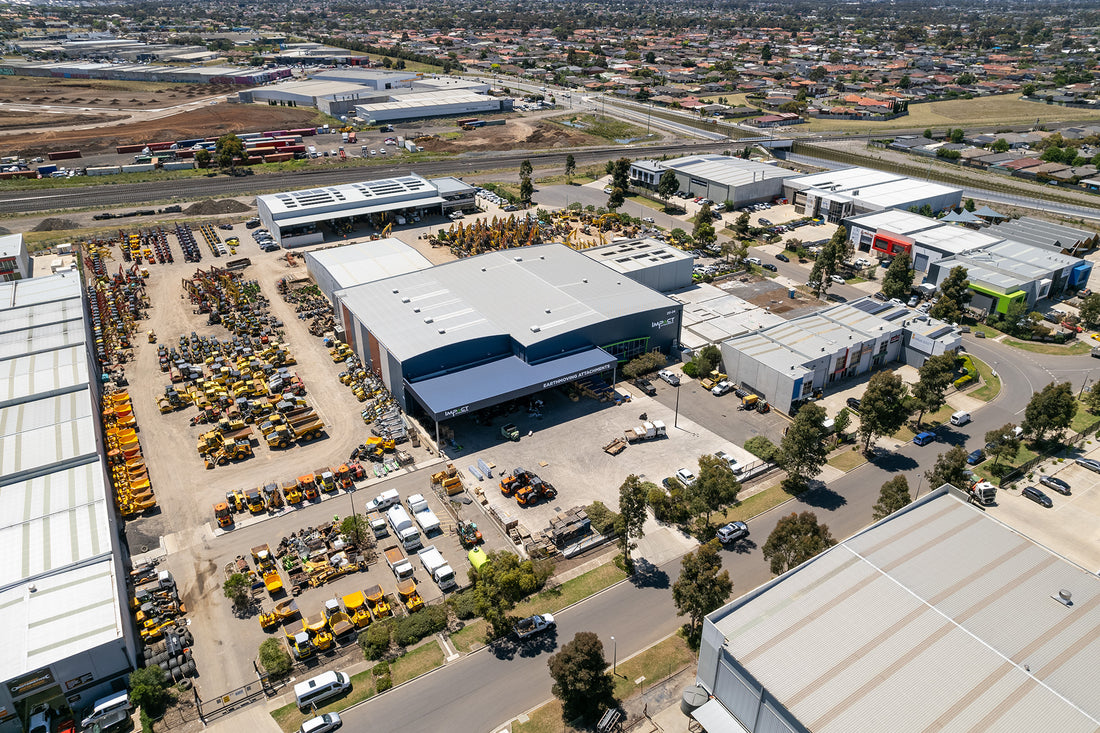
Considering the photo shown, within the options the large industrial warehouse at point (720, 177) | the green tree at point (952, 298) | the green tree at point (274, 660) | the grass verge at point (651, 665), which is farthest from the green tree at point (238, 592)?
the large industrial warehouse at point (720, 177)

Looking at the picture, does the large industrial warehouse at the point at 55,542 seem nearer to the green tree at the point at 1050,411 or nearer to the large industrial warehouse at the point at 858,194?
the green tree at the point at 1050,411

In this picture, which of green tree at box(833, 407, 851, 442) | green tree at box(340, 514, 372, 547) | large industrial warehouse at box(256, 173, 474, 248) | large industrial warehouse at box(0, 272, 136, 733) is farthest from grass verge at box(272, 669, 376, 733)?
large industrial warehouse at box(256, 173, 474, 248)

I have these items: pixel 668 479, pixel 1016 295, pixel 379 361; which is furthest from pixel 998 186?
pixel 379 361

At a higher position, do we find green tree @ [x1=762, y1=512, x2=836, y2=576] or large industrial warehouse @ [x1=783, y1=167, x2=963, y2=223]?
large industrial warehouse @ [x1=783, y1=167, x2=963, y2=223]

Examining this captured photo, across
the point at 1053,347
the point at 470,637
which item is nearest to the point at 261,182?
the point at 470,637

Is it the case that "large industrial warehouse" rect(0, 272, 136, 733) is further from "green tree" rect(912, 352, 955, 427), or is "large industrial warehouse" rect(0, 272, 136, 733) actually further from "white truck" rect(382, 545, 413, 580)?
"green tree" rect(912, 352, 955, 427)

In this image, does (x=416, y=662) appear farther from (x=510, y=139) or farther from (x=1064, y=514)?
(x=510, y=139)
